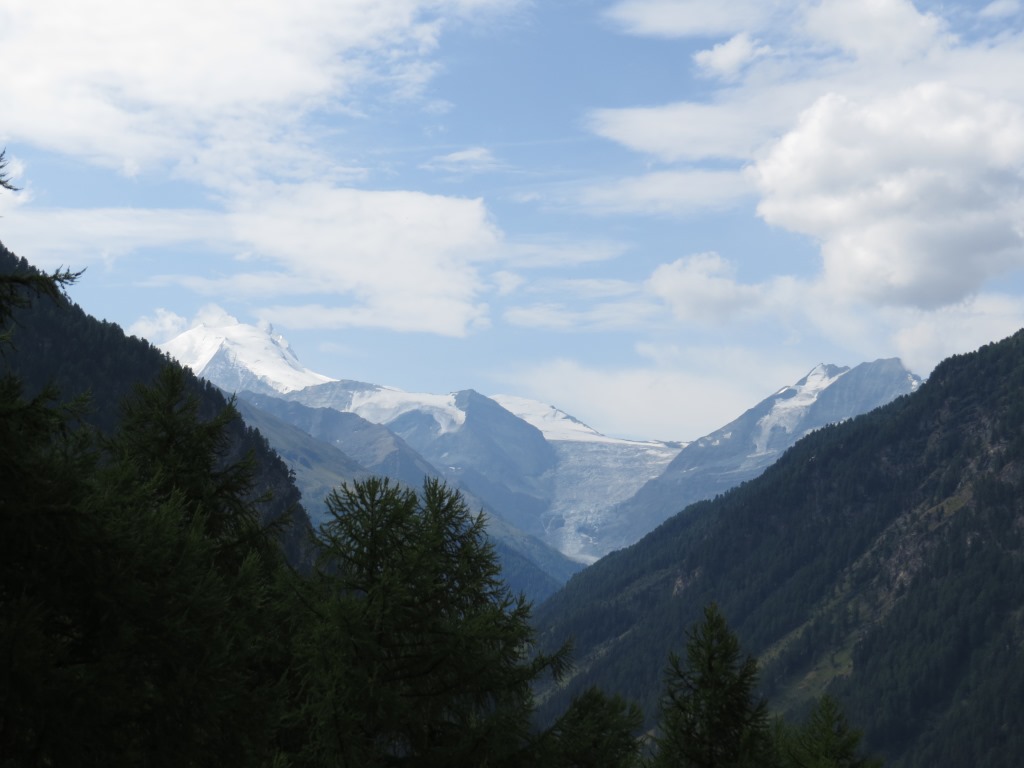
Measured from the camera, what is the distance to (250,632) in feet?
56.5

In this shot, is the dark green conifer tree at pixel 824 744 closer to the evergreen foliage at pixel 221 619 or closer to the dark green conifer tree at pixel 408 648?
the evergreen foliage at pixel 221 619

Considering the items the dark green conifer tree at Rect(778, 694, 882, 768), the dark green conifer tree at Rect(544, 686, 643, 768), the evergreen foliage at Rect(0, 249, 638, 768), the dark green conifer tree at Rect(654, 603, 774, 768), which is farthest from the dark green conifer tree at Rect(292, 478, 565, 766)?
the dark green conifer tree at Rect(778, 694, 882, 768)

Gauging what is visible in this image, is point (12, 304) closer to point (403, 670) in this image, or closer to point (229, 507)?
point (403, 670)

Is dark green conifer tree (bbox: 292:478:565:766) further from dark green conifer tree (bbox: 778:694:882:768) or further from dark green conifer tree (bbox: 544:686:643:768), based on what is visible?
dark green conifer tree (bbox: 778:694:882:768)

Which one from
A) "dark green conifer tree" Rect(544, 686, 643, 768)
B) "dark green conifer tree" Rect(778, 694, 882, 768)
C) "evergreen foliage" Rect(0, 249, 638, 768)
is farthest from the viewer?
"dark green conifer tree" Rect(778, 694, 882, 768)

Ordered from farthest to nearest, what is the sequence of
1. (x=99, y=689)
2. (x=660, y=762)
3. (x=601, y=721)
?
(x=660, y=762) < (x=601, y=721) < (x=99, y=689)

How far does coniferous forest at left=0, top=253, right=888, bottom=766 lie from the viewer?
39.3 ft

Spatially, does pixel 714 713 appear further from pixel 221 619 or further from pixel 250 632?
pixel 221 619

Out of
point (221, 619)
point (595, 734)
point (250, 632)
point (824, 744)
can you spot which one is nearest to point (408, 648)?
point (250, 632)

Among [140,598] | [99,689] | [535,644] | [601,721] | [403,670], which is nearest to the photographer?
[99,689]

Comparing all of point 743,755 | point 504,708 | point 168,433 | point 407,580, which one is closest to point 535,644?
point 504,708

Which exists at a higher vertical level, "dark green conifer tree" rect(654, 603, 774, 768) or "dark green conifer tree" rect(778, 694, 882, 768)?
"dark green conifer tree" rect(654, 603, 774, 768)

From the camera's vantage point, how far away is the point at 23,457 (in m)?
12.2

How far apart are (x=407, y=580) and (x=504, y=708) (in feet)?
10.4
